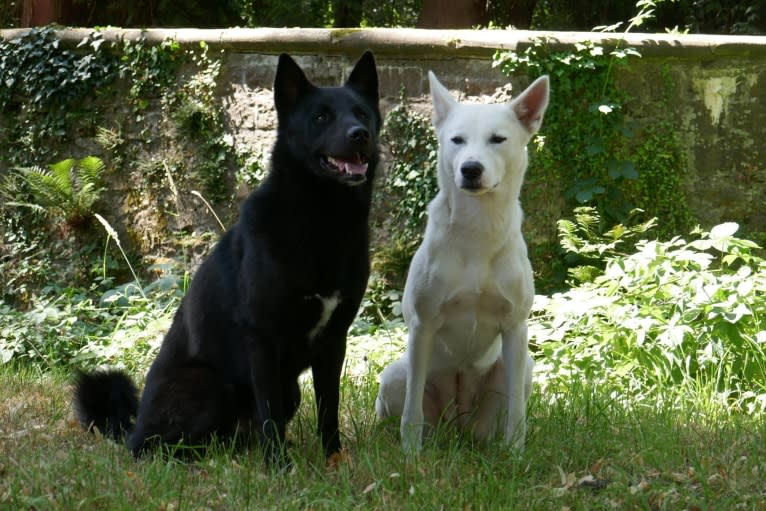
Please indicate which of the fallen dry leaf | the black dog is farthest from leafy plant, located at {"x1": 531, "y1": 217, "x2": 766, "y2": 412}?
the black dog

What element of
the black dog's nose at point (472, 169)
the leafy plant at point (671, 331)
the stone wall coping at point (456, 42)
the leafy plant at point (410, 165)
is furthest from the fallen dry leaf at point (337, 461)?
the stone wall coping at point (456, 42)

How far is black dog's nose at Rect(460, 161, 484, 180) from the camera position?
10.8ft

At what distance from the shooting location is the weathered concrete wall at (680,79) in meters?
6.98

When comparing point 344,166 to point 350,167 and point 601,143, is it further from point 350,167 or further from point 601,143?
point 601,143

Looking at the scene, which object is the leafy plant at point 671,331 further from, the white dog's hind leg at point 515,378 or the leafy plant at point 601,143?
the leafy plant at point 601,143

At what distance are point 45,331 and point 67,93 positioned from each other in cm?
249

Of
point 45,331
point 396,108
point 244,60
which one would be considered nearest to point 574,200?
point 396,108

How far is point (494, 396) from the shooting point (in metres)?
3.71

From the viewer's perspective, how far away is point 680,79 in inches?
280

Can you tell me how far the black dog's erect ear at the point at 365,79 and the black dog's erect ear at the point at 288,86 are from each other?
226mm

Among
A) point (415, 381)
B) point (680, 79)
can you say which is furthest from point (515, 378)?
point (680, 79)

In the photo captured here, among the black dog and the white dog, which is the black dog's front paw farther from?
the white dog

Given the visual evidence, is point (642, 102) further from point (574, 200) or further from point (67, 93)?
point (67, 93)

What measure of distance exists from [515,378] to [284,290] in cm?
97
